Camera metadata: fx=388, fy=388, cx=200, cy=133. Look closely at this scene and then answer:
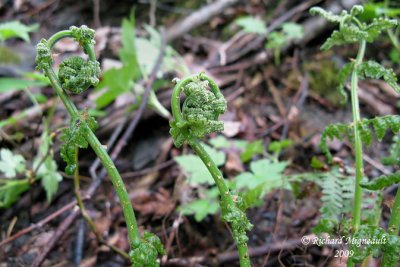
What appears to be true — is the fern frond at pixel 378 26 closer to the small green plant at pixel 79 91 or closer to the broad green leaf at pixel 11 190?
the small green plant at pixel 79 91

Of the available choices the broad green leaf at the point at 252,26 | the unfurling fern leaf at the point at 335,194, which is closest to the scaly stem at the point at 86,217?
the unfurling fern leaf at the point at 335,194

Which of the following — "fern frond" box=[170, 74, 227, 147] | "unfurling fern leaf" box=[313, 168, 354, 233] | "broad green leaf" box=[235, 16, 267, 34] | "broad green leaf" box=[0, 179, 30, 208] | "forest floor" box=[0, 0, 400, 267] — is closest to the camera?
"fern frond" box=[170, 74, 227, 147]

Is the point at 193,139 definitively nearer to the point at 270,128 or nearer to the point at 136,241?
the point at 136,241

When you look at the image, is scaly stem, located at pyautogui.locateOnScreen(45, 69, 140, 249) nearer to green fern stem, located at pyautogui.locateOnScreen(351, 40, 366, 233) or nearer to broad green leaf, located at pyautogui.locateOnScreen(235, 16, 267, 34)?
green fern stem, located at pyautogui.locateOnScreen(351, 40, 366, 233)

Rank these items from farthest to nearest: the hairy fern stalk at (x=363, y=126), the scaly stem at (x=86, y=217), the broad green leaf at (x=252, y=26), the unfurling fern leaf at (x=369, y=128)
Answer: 1. the broad green leaf at (x=252, y=26)
2. the scaly stem at (x=86, y=217)
3. the unfurling fern leaf at (x=369, y=128)
4. the hairy fern stalk at (x=363, y=126)

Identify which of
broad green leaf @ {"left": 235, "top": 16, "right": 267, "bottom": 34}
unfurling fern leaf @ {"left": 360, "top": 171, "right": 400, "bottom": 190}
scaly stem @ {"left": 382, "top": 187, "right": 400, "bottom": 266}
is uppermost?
broad green leaf @ {"left": 235, "top": 16, "right": 267, "bottom": 34}

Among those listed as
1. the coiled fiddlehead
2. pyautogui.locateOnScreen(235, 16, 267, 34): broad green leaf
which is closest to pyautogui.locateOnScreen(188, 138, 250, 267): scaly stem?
the coiled fiddlehead

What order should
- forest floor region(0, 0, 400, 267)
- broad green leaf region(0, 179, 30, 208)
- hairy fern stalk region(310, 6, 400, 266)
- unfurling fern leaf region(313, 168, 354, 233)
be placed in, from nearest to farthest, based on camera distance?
hairy fern stalk region(310, 6, 400, 266)
unfurling fern leaf region(313, 168, 354, 233)
forest floor region(0, 0, 400, 267)
broad green leaf region(0, 179, 30, 208)
